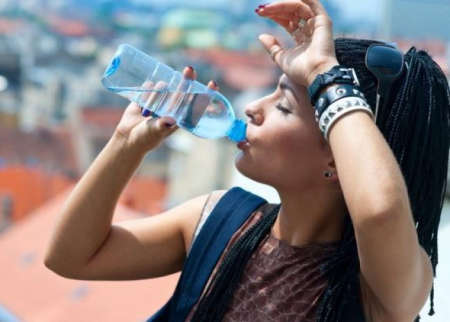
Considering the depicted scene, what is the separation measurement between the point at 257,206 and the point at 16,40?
5425 cm

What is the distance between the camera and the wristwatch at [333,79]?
1.29 m

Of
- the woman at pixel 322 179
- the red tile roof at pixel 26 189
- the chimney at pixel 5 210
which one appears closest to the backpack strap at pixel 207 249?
the woman at pixel 322 179

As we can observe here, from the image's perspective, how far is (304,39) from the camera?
1.39m

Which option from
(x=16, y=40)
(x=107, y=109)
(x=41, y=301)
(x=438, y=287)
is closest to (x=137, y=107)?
(x=438, y=287)

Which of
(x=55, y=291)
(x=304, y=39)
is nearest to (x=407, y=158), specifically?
(x=304, y=39)

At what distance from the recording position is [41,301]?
6.32 meters

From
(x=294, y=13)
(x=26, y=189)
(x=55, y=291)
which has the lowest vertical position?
(x=26, y=189)

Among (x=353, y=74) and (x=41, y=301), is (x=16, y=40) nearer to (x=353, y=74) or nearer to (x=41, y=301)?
(x=41, y=301)

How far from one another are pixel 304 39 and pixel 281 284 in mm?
378

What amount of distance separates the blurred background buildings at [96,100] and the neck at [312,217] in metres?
0.29

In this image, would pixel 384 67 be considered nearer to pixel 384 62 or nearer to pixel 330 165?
pixel 384 62

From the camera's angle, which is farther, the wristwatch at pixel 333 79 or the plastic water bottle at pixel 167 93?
the plastic water bottle at pixel 167 93

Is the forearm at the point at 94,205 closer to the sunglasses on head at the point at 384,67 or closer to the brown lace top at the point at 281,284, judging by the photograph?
the brown lace top at the point at 281,284

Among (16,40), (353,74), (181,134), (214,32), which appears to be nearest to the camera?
(353,74)
